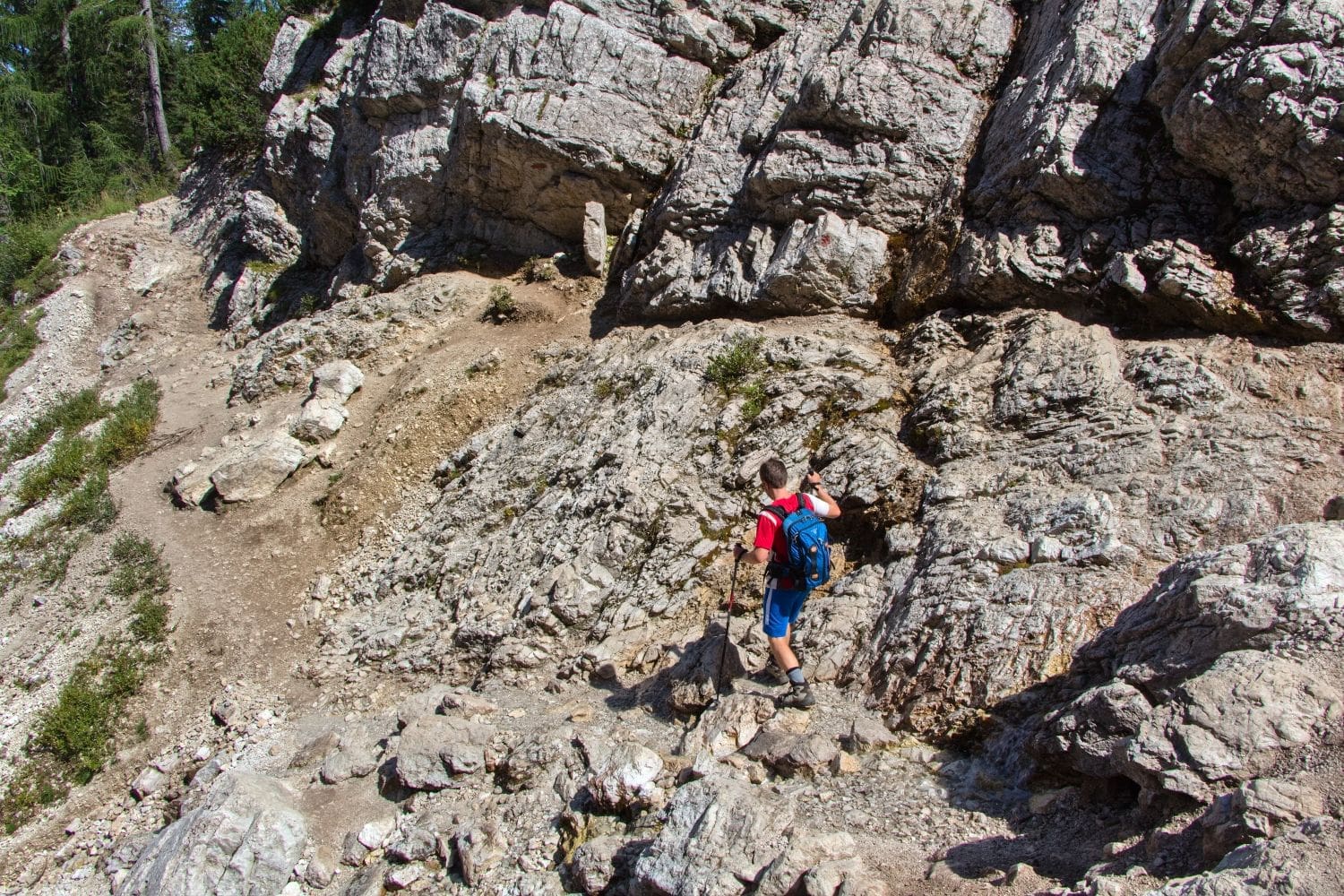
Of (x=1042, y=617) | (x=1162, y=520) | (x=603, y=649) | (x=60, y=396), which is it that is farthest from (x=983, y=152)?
(x=60, y=396)

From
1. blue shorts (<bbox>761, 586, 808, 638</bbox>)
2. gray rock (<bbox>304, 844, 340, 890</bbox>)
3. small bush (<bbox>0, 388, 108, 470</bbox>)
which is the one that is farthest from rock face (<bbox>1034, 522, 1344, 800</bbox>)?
small bush (<bbox>0, 388, 108, 470</bbox>)

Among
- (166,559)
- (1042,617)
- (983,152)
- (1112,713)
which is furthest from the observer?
(166,559)

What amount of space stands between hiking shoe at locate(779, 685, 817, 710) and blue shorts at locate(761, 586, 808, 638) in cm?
47

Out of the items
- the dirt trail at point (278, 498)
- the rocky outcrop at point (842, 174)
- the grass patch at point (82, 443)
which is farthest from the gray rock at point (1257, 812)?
the grass patch at point (82, 443)

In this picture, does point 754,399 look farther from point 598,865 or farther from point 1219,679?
point 1219,679

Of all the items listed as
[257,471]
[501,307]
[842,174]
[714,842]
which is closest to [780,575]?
[714,842]

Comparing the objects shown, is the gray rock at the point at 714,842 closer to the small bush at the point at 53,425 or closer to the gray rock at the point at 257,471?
the gray rock at the point at 257,471

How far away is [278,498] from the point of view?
46.9ft

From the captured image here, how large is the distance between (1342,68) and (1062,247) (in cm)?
285

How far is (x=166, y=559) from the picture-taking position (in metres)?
13.5

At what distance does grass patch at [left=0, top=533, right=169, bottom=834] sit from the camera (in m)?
10.3

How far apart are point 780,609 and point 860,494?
219 centimetres

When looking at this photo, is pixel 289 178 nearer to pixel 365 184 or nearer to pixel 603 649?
pixel 365 184

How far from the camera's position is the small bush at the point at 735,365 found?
1091 centimetres
